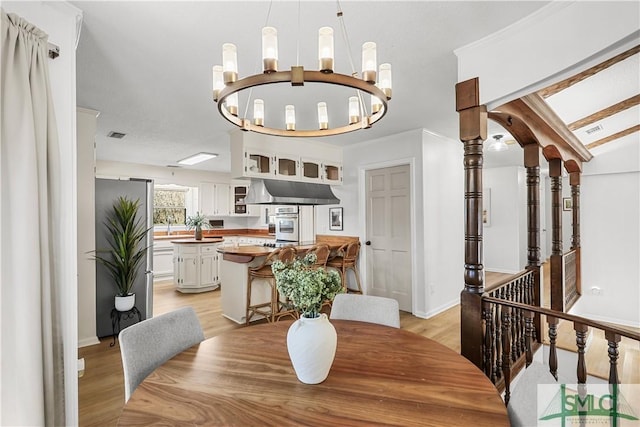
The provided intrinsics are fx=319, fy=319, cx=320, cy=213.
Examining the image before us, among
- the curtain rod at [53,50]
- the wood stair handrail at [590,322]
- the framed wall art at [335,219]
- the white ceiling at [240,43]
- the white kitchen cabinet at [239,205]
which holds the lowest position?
the wood stair handrail at [590,322]

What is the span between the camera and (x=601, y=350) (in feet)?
12.0

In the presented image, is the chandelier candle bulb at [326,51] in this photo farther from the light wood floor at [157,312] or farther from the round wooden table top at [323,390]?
the light wood floor at [157,312]

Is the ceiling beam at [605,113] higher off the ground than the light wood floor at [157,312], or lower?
higher

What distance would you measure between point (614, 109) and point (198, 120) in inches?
177

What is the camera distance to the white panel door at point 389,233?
435 centimetres

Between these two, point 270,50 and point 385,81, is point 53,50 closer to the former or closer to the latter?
point 270,50

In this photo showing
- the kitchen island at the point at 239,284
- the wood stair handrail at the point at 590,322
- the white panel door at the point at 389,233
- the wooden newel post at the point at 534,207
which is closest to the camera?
the wood stair handrail at the point at 590,322

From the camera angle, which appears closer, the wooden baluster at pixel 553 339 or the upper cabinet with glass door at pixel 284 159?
the wooden baluster at pixel 553 339

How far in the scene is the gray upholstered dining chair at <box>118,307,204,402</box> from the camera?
1.37m

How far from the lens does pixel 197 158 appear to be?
5.75 metres

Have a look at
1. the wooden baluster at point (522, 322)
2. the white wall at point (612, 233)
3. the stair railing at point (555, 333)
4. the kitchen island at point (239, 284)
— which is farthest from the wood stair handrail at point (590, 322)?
the white wall at point (612, 233)

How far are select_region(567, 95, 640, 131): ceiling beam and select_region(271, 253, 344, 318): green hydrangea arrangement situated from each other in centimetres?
374

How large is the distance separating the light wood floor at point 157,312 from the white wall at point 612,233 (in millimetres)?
1205

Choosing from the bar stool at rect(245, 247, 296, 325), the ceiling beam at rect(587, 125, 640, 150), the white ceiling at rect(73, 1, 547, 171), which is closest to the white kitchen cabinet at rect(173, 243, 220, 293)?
the bar stool at rect(245, 247, 296, 325)
